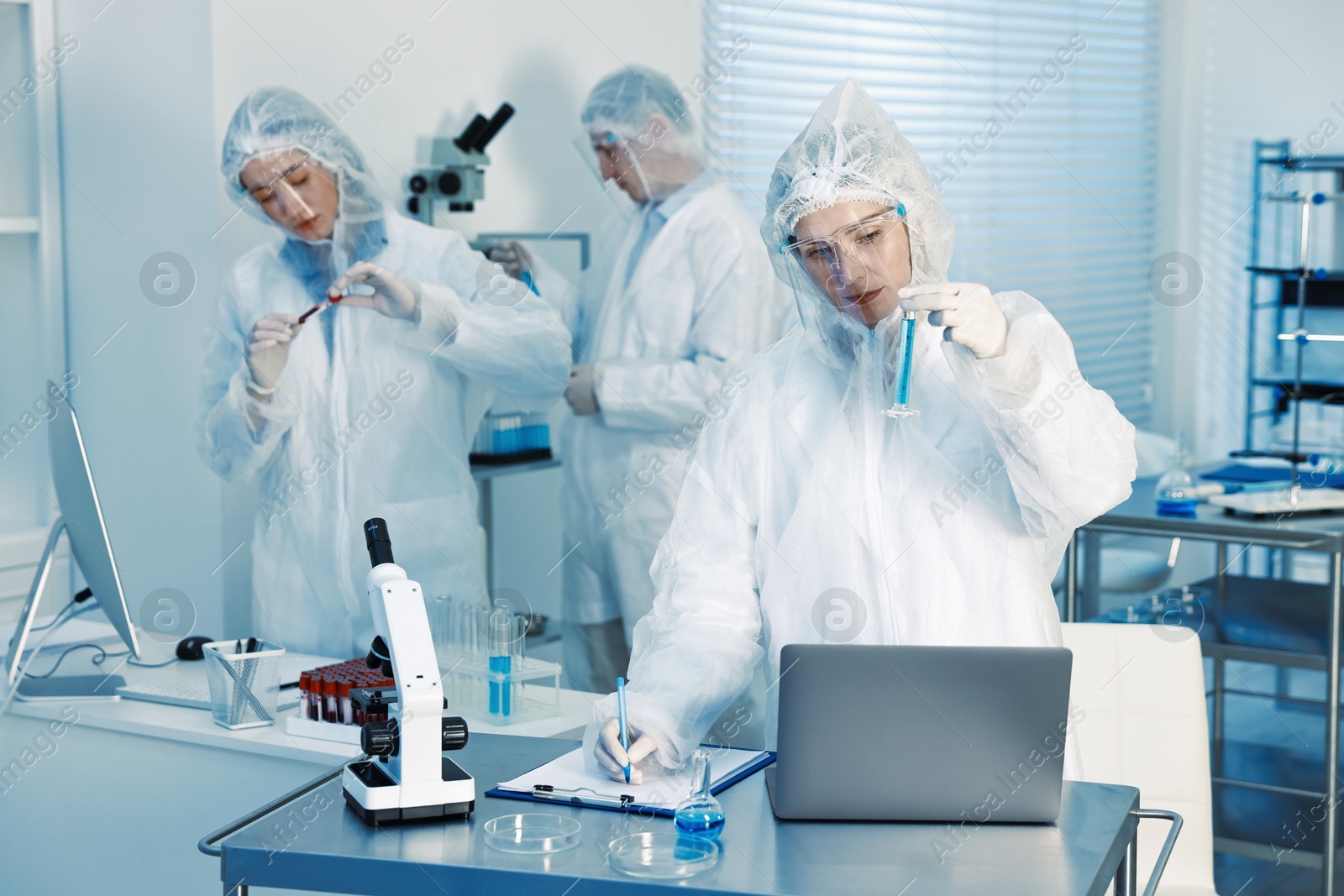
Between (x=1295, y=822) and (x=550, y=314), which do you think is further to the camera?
(x=1295, y=822)

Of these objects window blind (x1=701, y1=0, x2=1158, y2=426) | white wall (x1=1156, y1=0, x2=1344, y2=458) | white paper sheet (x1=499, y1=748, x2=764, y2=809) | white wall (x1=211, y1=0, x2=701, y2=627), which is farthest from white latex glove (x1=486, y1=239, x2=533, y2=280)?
white wall (x1=1156, y1=0, x2=1344, y2=458)

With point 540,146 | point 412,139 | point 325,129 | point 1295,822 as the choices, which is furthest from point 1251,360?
point 325,129

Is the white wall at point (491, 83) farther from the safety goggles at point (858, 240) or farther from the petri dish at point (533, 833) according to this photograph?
the petri dish at point (533, 833)

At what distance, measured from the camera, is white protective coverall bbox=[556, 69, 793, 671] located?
2.74m

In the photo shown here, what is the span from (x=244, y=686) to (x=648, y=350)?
126 centimetres

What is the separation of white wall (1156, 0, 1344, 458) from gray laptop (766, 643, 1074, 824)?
13.0 ft

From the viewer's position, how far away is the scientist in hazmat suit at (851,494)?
145 cm

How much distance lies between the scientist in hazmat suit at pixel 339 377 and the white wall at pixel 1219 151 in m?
3.12

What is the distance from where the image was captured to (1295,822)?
2.98 metres

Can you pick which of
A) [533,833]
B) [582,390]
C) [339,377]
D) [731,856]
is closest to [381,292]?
[339,377]

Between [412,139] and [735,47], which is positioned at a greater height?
[735,47]

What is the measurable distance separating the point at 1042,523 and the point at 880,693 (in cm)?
39

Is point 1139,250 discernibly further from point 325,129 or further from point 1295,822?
point 325,129

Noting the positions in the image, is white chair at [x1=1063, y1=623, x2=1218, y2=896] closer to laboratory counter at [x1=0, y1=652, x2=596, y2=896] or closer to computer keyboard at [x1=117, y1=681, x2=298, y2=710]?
laboratory counter at [x1=0, y1=652, x2=596, y2=896]
